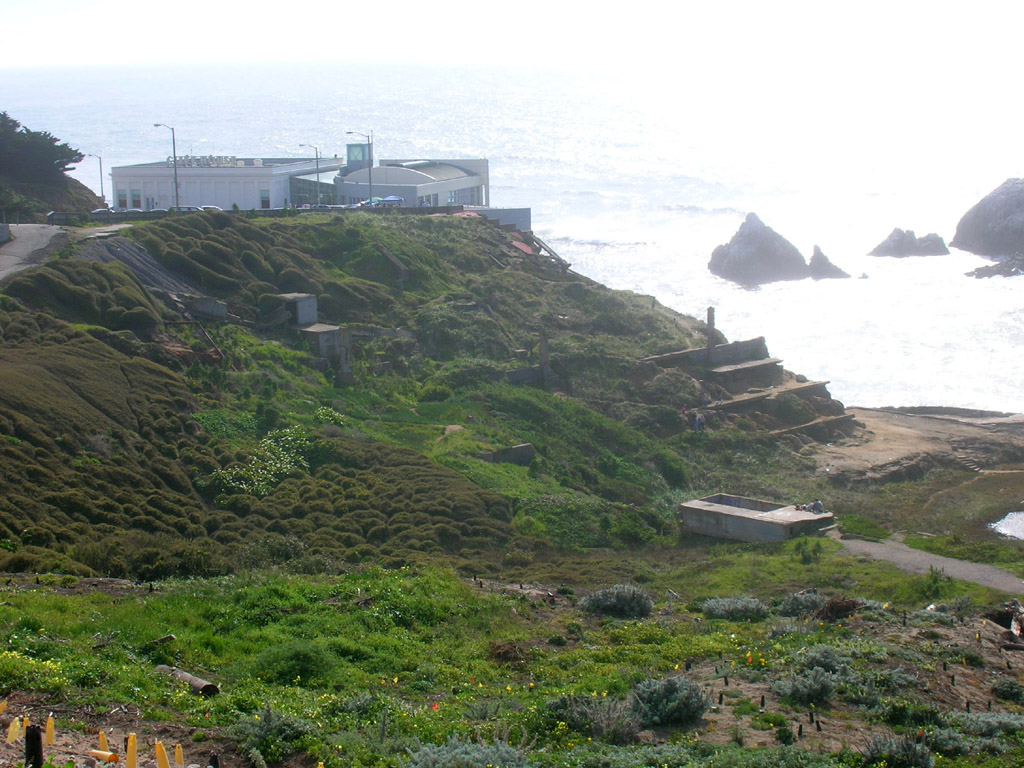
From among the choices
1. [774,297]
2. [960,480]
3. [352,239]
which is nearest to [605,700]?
[960,480]

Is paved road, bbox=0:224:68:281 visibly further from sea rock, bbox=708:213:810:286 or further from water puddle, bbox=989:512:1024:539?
sea rock, bbox=708:213:810:286

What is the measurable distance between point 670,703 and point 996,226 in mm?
79751

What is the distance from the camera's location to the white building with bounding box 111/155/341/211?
2176 inches

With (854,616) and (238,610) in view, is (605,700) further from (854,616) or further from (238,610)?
(854,616)

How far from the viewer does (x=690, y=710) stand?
37.5ft

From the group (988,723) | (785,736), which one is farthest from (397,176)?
(988,723)

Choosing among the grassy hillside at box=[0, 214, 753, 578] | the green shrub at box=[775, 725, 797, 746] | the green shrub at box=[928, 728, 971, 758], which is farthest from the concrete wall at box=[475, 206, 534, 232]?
the green shrub at box=[928, 728, 971, 758]

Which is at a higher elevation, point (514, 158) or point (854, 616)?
point (514, 158)

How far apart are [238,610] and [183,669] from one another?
2328 mm

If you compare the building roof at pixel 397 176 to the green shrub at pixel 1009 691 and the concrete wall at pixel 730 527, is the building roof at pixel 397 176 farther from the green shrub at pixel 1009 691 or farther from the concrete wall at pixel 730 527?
the green shrub at pixel 1009 691

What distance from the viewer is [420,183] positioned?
6031 centimetres

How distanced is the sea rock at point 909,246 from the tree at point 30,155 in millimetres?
58965

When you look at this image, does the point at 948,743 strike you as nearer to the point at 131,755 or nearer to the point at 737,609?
the point at 737,609

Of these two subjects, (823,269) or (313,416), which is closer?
(313,416)
